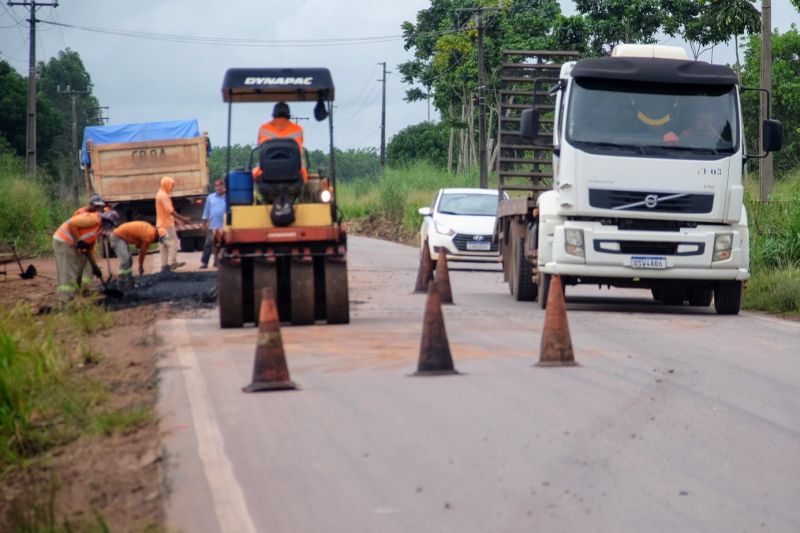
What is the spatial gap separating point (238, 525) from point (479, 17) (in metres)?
42.6

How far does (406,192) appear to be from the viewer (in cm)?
5634

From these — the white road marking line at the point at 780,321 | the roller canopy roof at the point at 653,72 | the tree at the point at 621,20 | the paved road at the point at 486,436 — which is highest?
the tree at the point at 621,20

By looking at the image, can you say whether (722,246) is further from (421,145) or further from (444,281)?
(421,145)

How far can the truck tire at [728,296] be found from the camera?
17.6 meters

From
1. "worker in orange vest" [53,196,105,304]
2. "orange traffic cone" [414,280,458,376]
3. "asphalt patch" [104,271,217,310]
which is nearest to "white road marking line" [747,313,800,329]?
"orange traffic cone" [414,280,458,376]

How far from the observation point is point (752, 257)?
22.4m

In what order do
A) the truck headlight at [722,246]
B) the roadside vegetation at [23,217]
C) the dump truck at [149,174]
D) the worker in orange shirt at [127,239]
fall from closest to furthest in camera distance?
1. the truck headlight at [722,246]
2. the worker in orange shirt at [127,239]
3. the dump truck at [149,174]
4. the roadside vegetation at [23,217]

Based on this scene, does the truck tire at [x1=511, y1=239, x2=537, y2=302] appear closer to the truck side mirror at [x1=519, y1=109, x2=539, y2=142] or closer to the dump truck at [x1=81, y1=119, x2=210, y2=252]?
the truck side mirror at [x1=519, y1=109, x2=539, y2=142]

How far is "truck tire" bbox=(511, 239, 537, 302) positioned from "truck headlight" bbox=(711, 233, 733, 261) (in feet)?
10.0

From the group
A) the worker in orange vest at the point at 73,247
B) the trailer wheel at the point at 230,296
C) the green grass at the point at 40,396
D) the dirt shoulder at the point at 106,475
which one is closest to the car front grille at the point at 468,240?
the worker in orange vest at the point at 73,247

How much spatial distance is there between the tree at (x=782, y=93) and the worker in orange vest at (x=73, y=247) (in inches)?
1586

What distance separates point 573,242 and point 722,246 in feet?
6.13

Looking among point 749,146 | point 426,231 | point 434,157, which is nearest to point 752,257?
point 426,231

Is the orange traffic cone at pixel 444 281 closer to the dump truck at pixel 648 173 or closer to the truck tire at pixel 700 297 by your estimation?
the dump truck at pixel 648 173
